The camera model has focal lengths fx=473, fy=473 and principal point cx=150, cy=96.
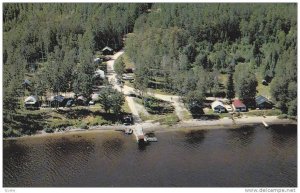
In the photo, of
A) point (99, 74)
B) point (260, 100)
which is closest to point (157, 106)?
point (260, 100)

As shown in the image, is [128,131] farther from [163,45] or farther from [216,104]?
[163,45]

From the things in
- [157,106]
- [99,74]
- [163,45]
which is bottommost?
[157,106]

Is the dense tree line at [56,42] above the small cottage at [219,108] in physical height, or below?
above

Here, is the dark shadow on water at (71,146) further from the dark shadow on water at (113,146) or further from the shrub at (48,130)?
the shrub at (48,130)

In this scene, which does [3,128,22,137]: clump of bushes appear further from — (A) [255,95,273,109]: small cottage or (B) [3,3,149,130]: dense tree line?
(A) [255,95,273,109]: small cottage

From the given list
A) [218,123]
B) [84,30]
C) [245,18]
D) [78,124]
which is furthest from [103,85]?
[245,18]

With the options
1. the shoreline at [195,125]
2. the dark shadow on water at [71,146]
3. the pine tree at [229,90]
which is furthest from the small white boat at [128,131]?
the pine tree at [229,90]

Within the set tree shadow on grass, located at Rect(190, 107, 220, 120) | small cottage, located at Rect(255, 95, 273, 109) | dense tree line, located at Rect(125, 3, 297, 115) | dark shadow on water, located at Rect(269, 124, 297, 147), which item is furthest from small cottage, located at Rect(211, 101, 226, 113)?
dark shadow on water, located at Rect(269, 124, 297, 147)
